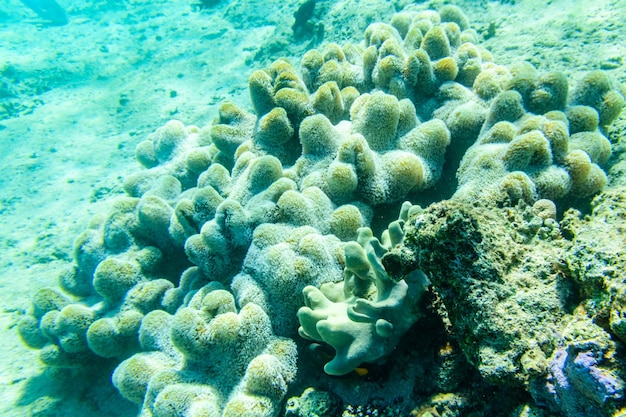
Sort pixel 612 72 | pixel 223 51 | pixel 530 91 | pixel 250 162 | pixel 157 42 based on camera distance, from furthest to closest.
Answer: pixel 157 42, pixel 223 51, pixel 612 72, pixel 250 162, pixel 530 91

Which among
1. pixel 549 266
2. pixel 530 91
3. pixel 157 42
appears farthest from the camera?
pixel 157 42

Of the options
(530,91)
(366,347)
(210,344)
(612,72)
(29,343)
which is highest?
(530,91)

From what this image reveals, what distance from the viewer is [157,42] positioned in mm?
15555

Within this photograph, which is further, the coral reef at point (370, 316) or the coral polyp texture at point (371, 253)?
the coral reef at point (370, 316)

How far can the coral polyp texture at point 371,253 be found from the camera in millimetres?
1782

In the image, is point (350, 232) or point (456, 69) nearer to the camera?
point (350, 232)

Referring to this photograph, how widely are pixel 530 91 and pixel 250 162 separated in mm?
2850

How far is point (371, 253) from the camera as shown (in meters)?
2.32

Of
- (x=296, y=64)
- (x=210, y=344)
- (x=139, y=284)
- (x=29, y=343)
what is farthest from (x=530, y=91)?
(x=296, y=64)

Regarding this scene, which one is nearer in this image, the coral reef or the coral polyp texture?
the coral polyp texture

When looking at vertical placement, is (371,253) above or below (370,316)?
above

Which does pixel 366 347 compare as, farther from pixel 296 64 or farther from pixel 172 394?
pixel 296 64

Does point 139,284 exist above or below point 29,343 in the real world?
above

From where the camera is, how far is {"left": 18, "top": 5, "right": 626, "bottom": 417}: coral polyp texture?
1.78 metres
